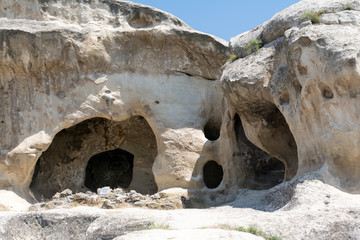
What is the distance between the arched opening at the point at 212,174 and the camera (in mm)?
13234

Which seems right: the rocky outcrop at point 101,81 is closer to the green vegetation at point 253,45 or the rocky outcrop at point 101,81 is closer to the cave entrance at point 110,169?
the cave entrance at point 110,169

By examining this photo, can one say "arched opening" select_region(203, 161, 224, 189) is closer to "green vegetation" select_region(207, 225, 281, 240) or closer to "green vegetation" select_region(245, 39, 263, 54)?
"green vegetation" select_region(245, 39, 263, 54)

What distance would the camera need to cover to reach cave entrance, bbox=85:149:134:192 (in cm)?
1525

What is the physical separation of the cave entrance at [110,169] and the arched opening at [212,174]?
9.75ft

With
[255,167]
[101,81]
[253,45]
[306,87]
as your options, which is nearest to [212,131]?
[255,167]

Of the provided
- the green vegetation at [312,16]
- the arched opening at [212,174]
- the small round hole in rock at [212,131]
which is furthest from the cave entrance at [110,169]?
the green vegetation at [312,16]

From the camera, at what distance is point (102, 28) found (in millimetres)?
13227

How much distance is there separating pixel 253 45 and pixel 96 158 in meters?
7.23

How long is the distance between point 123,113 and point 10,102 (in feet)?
9.49

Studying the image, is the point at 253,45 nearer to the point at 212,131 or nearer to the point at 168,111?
the point at 168,111

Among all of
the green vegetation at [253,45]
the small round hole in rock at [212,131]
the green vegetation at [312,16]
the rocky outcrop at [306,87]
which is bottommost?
the small round hole in rock at [212,131]

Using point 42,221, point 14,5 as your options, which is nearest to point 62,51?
point 14,5

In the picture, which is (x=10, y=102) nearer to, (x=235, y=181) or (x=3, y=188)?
(x=3, y=188)

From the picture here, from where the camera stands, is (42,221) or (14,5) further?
(14,5)
